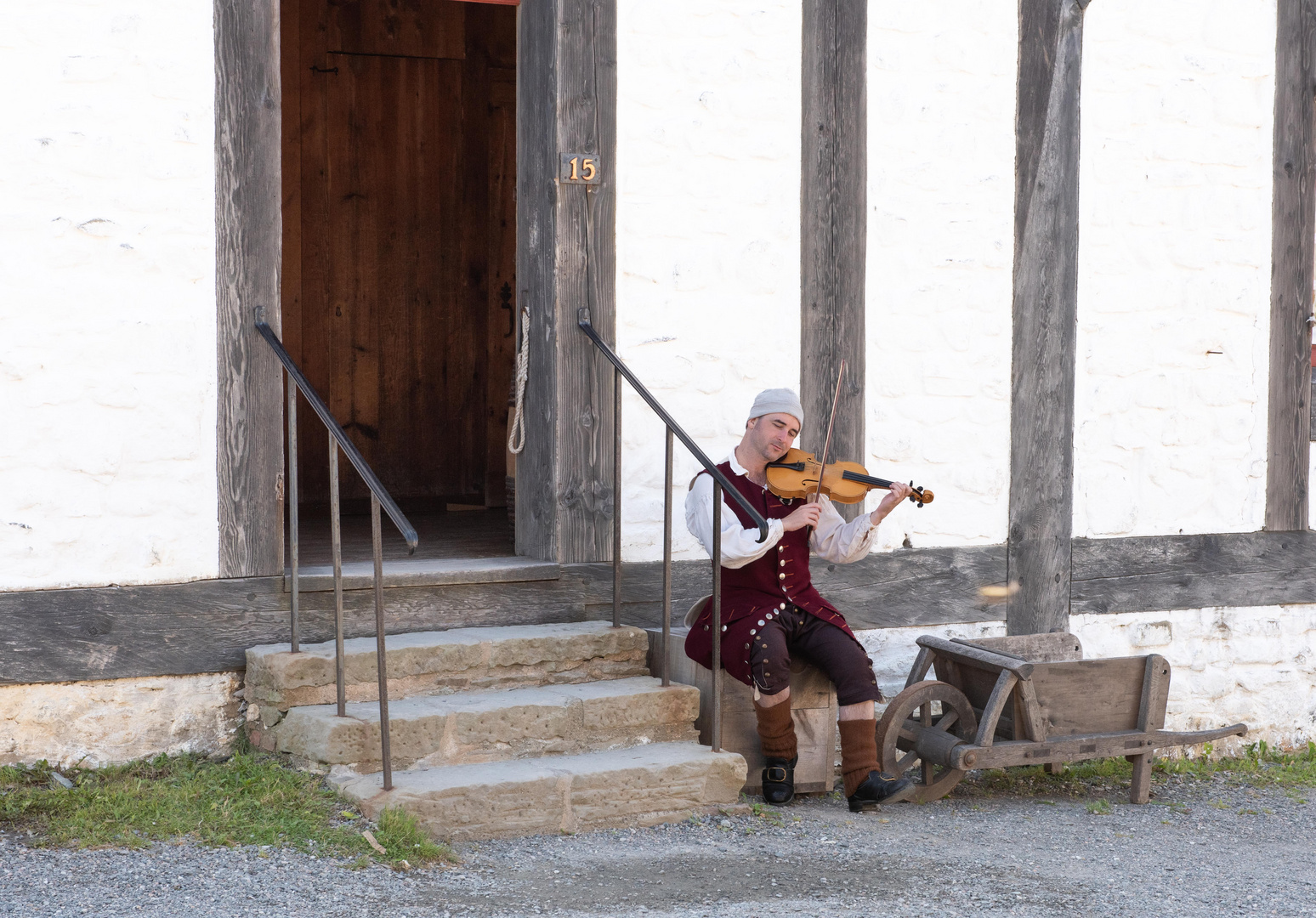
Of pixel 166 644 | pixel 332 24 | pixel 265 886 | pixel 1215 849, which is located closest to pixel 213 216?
pixel 166 644

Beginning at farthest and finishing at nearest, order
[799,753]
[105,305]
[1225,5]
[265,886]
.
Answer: [1225,5]
[799,753]
[105,305]
[265,886]

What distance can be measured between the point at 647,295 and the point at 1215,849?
2.39 metres

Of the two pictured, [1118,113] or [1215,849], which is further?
[1118,113]

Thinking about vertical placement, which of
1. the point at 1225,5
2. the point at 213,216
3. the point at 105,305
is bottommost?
the point at 105,305

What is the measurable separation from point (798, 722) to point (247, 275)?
208cm

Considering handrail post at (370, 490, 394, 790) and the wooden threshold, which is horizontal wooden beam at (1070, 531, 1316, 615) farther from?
handrail post at (370, 490, 394, 790)

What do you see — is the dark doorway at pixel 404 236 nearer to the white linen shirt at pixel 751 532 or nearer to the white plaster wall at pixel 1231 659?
the white linen shirt at pixel 751 532

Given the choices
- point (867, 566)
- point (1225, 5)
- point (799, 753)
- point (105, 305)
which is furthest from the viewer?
point (1225, 5)

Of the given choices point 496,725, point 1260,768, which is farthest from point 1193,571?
point 496,725

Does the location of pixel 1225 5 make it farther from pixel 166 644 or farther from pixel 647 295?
pixel 166 644

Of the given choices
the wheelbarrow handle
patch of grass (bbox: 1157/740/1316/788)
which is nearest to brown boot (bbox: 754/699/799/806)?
the wheelbarrow handle

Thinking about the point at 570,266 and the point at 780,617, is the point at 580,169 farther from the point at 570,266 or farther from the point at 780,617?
the point at 780,617

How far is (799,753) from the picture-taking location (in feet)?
13.7

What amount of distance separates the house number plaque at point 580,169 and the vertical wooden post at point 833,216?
0.74m
